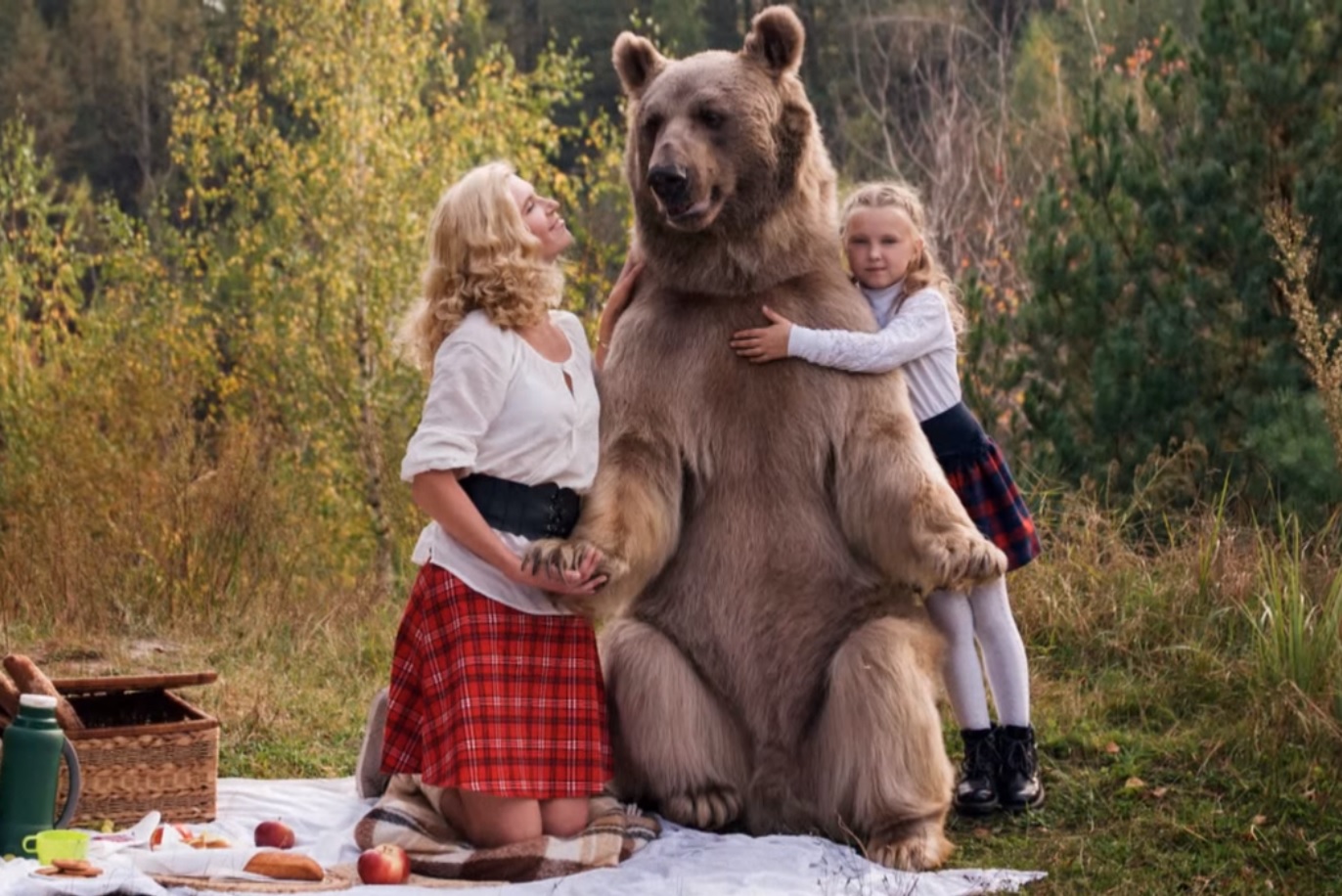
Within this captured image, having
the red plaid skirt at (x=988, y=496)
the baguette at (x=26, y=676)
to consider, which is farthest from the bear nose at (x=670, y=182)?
the baguette at (x=26, y=676)

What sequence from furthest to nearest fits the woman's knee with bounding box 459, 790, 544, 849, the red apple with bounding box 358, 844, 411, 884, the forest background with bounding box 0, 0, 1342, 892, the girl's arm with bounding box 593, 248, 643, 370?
1. the forest background with bounding box 0, 0, 1342, 892
2. the girl's arm with bounding box 593, 248, 643, 370
3. the woman's knee with bounding box 459, 790, 544, 849
4. the red apple with bounding box 358, 844, 411, 884

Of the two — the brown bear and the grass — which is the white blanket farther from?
the grass

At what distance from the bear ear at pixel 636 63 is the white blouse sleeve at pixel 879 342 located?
732 millimetres

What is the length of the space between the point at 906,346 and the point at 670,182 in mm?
666

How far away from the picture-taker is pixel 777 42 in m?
4.08

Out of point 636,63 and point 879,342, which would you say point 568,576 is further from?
point 636,63

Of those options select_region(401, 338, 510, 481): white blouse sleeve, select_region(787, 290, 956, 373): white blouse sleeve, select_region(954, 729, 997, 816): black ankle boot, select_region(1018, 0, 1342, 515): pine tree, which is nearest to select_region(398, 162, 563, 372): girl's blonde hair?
select_region(401, 338, 510, 481): white blouse sleeve

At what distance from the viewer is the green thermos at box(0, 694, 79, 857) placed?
3.78 meters

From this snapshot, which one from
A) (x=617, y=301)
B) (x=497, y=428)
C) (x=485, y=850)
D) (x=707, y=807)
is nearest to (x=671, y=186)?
(x=617, y=301)

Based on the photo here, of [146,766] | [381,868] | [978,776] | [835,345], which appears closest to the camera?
[381,868]

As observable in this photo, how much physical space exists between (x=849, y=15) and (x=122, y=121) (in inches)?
478

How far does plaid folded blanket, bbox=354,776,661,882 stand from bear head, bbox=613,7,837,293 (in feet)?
3.98

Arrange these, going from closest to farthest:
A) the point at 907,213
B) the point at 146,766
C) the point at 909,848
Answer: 1. the point at 909,848
2. the point at 146,766
3. the point at 907,213

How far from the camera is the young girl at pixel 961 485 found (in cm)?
428
